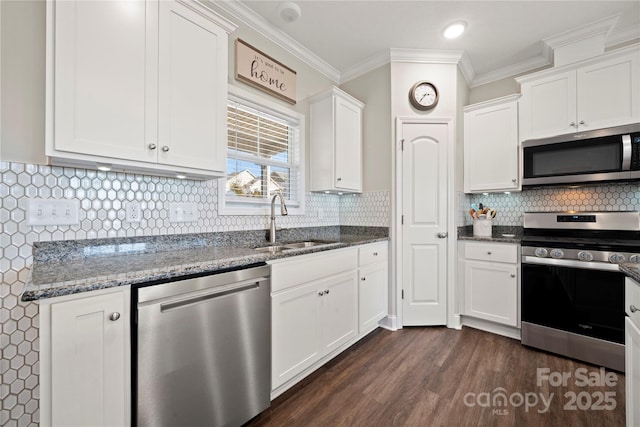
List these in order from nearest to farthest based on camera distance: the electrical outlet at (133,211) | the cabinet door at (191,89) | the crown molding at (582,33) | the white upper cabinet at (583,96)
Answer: the cabinet door at (191,89), the electrical outlet at (133,211), the white upper cabinet at (583,96), the crown molding at (582,33)

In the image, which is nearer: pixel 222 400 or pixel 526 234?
pixel 222 400

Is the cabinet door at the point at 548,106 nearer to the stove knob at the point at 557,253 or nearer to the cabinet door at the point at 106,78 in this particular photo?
the stove knob at the point at 557,253

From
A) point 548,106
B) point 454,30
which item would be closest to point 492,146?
point 548,106

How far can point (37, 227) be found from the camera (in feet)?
4.16

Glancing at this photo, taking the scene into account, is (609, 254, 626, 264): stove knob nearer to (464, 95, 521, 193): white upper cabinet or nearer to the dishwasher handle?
(464, 95, 521, 193): white upper cabinet

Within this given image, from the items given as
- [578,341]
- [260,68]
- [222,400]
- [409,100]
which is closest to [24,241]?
[222,400]

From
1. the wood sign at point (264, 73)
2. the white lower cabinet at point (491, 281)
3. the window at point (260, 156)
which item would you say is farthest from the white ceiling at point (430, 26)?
the white lower cabinet at point (491, 281)

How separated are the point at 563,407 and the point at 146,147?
9.30 ft

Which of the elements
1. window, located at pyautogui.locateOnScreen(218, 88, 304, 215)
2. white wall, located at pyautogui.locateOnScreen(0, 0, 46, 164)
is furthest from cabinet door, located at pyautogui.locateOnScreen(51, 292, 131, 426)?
window, located at pyautogui.locateOnScreen(218, 88, 304, 215)

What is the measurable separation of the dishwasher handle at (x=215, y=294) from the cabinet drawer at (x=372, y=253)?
3.54ft

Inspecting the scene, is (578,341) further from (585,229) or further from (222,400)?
(222,400)

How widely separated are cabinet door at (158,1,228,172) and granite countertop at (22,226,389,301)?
0.54 metres

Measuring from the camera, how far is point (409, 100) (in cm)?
278

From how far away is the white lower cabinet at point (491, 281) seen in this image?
8.10 feet
